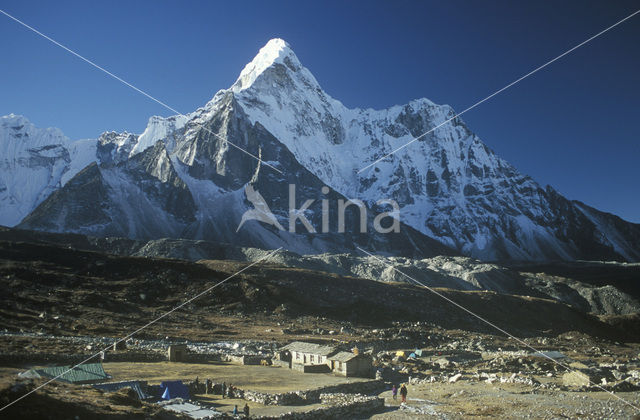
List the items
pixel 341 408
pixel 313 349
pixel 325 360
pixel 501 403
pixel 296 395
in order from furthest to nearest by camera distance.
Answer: pixel 313 349, pixel 325 360, pixel 501 403, pixel 296 395, pixel 341 408

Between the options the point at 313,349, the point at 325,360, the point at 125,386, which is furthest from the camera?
the point at 313,349

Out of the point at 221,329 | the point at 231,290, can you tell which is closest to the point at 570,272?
the point at 231,290

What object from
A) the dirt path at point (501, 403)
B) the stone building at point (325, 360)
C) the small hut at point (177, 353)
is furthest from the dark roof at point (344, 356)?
the small hut at point (177, 353)

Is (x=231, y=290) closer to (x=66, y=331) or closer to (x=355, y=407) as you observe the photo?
(x=66, y=331)

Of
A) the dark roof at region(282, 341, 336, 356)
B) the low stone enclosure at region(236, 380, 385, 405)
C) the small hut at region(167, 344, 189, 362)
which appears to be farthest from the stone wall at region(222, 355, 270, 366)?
the low stone enclosure at region(236, 380, 385, 405)

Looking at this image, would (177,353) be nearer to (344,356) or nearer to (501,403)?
(344,356)

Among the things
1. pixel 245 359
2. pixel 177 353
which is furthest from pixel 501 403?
pixel 177 353
